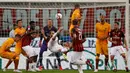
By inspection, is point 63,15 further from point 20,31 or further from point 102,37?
point 20,31

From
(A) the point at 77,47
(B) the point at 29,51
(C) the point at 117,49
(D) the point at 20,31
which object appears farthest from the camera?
(C) the point at 117,49

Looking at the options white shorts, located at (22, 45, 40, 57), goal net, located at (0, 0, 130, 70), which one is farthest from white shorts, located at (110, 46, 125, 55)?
white shorts, located at (22, 45, 40, 57)

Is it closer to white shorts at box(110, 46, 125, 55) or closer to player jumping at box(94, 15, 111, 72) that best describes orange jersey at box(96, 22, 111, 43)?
player jumping at box(94, 15, 111, 72)

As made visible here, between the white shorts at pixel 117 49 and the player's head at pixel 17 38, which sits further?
the white shorts at pixel 117 49

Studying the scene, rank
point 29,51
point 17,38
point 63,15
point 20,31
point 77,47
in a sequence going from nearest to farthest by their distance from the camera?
point 77,47 < point 17,38 < point 29,51 < point 20,31 < point 63,15

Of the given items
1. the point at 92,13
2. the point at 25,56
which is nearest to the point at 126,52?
the point at 92,13

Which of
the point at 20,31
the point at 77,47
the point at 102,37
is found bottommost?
the point at 77,47

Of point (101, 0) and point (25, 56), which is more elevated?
point (101, 0)

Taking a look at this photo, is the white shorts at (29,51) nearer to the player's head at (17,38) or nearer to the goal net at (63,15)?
the player's head at (17,38)

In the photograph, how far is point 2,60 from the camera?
992 inches

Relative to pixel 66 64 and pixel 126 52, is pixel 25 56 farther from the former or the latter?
pixel 126 52

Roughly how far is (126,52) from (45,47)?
10.8 feet

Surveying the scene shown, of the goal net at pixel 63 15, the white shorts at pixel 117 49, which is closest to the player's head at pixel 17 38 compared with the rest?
the goal net at pixel 63 15

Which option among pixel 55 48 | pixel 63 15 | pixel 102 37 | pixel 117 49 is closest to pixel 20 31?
pixel 55 48
